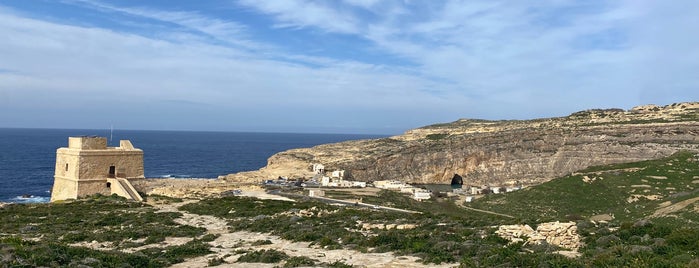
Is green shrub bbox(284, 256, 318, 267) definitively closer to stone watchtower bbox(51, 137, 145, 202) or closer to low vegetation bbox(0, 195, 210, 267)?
low vegetation bbox(0, 195, 210, 267)

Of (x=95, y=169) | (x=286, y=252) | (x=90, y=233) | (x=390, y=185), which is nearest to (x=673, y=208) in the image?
(x=286, y=252)

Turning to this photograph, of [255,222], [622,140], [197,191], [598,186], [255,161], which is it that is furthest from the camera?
[255,161]

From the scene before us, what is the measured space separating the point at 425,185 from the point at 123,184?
195ft

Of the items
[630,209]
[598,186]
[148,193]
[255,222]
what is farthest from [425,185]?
[255,222]

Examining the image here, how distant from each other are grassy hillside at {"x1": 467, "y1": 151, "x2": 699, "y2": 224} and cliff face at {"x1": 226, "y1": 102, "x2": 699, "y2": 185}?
68.6ft

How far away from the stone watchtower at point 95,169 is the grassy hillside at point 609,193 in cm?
3487

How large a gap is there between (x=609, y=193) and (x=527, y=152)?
39.4 metres

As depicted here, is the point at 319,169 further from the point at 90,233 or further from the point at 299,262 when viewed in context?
the point at 299,262

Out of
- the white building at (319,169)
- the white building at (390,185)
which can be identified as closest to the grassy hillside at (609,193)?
the white building at (390,185)

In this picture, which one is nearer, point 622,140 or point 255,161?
point 622,140

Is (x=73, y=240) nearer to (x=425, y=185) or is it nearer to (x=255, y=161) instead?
(x=425, y=185)

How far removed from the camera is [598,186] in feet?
180

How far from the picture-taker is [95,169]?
143ft

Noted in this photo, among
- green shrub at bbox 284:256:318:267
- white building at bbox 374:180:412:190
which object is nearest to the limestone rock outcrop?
green shrub at bbox 284:256:318:267
